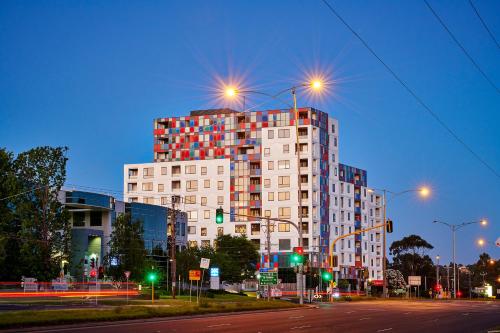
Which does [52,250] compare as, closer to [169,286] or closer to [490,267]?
[169,286]

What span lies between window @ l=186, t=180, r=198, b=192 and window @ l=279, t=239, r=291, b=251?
72.4 ft

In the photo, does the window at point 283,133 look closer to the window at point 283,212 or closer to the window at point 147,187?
the window at point 283,212

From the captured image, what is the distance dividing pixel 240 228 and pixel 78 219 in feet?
146

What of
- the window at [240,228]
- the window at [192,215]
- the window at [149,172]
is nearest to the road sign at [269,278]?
the window at [240,228]

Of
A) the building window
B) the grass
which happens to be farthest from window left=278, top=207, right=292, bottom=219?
the grass

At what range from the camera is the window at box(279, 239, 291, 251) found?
14138cm

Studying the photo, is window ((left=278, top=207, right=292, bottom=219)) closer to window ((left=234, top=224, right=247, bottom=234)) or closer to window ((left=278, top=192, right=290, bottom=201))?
window ((left=278, top=192, right=290, bottom=201))

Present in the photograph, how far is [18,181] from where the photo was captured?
78.2 m

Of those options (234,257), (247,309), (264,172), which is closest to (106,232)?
(234,257)

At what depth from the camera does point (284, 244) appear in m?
142

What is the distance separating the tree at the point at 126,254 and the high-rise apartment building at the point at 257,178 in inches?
1913

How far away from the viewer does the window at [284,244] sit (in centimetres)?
14138

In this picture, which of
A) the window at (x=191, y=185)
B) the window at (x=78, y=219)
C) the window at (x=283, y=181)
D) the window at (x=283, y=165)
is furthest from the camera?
the window at (x=191, y=185)

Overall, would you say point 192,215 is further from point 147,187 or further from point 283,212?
point 283,212
